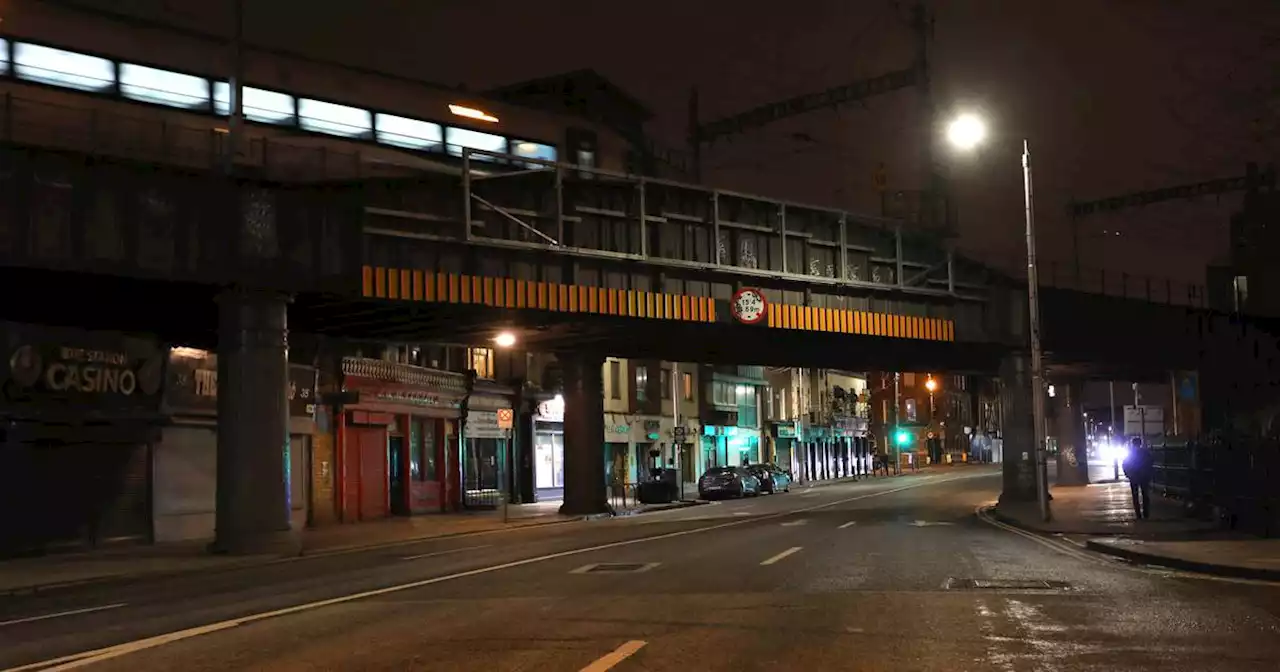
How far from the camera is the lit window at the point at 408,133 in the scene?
2764 cm

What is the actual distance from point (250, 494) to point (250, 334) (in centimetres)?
308

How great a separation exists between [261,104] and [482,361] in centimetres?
1690

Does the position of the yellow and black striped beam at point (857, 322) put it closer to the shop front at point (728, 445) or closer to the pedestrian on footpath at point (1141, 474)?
the pedestrian on footpath at point (1141, 474)

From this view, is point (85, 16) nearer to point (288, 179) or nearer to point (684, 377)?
point (288, 179)

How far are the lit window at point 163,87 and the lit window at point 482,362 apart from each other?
16.9 m

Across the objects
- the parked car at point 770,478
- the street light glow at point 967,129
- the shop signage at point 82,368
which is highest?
the street light glow at point 967,129

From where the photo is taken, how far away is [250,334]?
22062 millimetres

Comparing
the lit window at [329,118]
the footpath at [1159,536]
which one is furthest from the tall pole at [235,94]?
the footpath at [1159,536]

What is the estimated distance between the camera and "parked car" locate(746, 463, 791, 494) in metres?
51.0

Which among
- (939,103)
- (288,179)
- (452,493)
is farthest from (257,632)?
(939,103)

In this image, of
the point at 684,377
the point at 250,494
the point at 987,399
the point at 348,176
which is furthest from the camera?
the point at 987,399

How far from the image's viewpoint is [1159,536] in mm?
20078

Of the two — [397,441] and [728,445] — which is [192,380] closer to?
[397,441]

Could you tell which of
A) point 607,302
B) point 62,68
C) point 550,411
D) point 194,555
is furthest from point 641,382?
point 62,68
